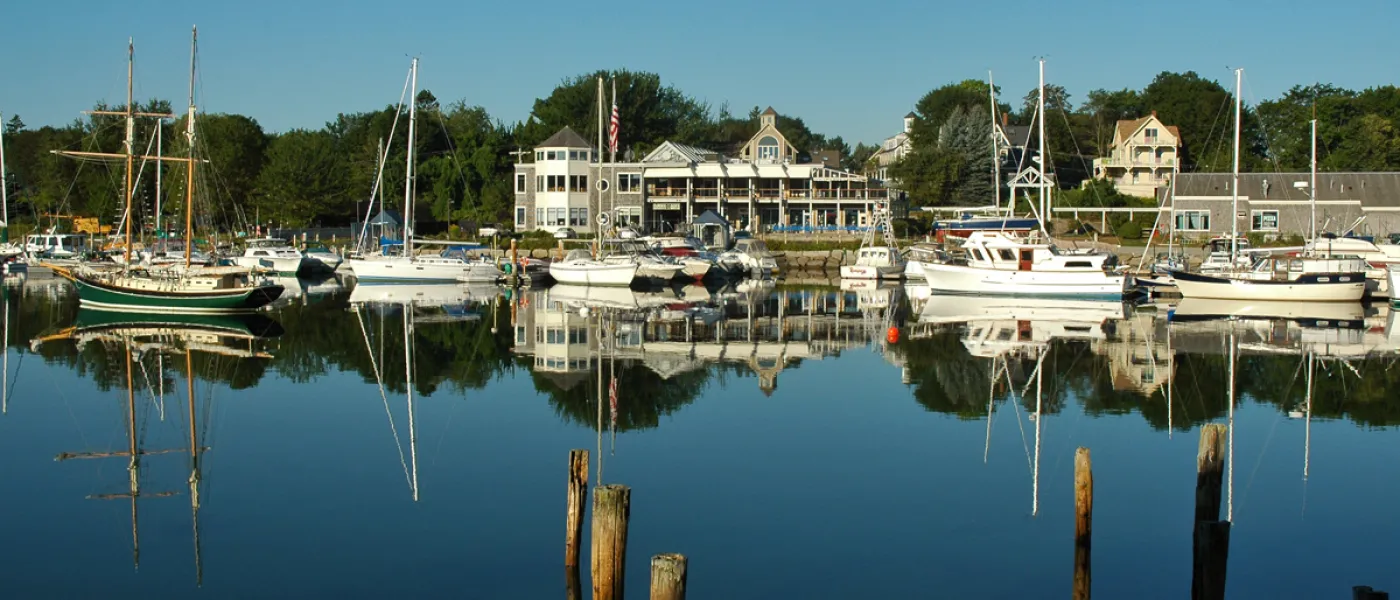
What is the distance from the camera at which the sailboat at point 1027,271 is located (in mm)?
46438

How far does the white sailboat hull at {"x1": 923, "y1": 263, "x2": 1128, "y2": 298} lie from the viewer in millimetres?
46312

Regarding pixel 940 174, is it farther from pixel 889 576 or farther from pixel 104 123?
pixel 889 576

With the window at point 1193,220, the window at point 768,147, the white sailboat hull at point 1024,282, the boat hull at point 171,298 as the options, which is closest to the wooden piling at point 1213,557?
the boat hull at point 171,298

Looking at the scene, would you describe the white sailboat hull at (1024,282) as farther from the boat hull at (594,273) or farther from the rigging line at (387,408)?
the rigging line at (387,408)

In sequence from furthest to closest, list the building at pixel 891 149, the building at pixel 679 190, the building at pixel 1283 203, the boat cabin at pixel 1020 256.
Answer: the building at pixel 891 149, the building at pixel 679 190, the building at pixel 1283 203, the boat cabin at pixel 1020 256

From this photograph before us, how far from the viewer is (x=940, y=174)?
272ft

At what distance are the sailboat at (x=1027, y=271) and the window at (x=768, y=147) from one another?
3437 centimetres

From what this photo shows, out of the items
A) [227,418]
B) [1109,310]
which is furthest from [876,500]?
[1109,310]

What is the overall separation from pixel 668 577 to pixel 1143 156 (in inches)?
3539

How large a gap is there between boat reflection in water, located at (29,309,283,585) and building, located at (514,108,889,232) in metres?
39.9

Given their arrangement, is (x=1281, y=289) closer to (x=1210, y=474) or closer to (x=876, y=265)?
(x=876, y=265)

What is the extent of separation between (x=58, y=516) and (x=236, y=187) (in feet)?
270

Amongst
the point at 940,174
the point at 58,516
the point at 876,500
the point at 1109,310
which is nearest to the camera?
the point at 58,516

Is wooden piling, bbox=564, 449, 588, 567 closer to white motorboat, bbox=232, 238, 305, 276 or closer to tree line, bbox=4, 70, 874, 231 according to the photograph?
white motorboat, bbox=232, 238, 305, 276
